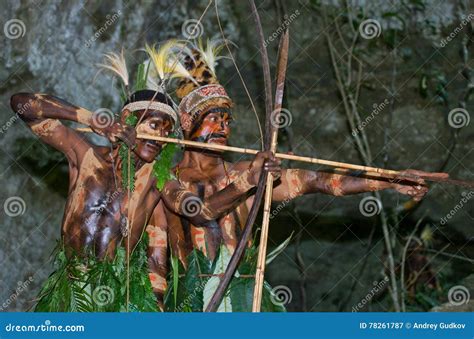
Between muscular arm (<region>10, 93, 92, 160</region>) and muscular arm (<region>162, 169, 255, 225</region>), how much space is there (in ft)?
1.59

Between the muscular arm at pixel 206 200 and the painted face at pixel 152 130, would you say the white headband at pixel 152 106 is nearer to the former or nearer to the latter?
the painted face at pixel 152 130

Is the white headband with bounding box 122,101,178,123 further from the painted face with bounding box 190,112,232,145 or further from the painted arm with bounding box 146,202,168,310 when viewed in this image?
the painted arm with bounding box 146,202,168,310

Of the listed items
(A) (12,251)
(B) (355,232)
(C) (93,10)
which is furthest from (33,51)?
(B) (355,232)

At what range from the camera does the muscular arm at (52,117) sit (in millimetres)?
5496

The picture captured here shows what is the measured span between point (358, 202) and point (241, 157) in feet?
3.01

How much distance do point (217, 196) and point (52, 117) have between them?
2.85 ft

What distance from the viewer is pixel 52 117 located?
18.2 feet

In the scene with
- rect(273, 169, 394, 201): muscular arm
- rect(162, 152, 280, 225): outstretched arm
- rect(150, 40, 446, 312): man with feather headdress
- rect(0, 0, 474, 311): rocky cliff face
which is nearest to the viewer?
rect(162, 152, 280, 225): outstretched arm

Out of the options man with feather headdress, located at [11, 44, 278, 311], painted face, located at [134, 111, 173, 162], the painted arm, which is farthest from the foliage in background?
painted face, located at [134, 111, 173, 162]

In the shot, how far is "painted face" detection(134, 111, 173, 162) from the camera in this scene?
5520mm

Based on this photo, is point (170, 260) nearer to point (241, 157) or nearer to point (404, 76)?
point (241, 157)

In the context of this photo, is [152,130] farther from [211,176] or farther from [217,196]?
[217,196]

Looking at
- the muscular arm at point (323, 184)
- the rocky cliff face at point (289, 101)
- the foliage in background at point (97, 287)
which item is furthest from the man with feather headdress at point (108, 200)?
the rocky cliff face at point (289, 101)

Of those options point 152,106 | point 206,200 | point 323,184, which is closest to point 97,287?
point 206,200
